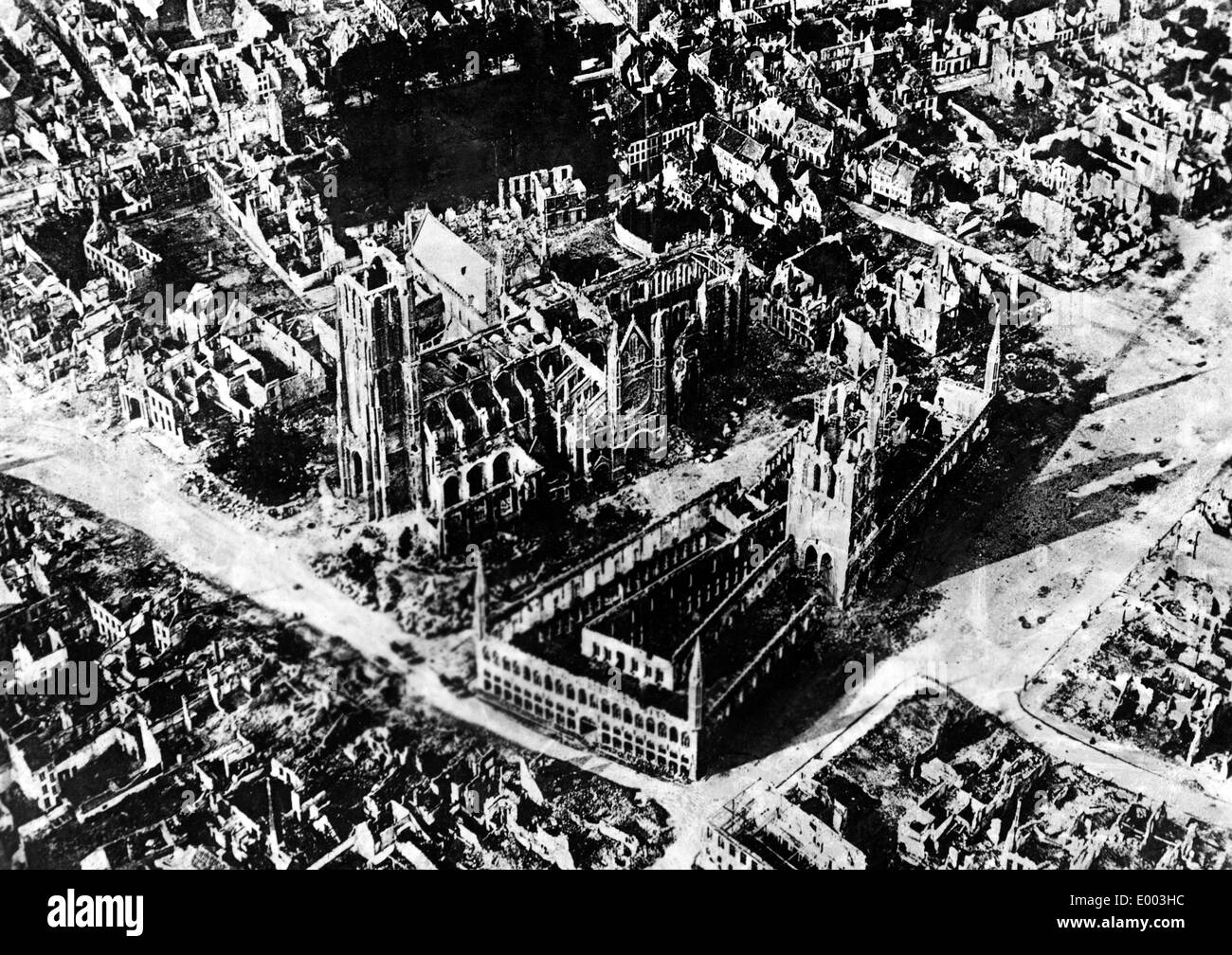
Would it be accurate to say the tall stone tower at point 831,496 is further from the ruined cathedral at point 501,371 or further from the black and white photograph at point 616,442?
the ruined cathedral at point 501,371

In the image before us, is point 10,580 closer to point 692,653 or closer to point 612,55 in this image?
point 692,653

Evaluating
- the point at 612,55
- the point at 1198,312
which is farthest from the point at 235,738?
the point at 1198,312

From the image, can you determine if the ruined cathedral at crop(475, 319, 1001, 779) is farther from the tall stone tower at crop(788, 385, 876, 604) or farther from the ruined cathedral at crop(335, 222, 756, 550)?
the ruined cathedral at crop(335, 222, 756, 550)

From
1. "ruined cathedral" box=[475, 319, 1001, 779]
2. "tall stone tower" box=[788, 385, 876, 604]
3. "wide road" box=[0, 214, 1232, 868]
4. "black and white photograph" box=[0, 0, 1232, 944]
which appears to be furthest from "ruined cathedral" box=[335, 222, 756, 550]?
"tall stone tower" box=[788, 385, 876, 604]

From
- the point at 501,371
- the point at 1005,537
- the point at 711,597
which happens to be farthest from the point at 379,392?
the point at 1005,537

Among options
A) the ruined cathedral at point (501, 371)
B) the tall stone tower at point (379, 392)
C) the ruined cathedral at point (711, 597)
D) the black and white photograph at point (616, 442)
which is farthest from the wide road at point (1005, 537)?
the ruined cathedral at point (501, 371)
